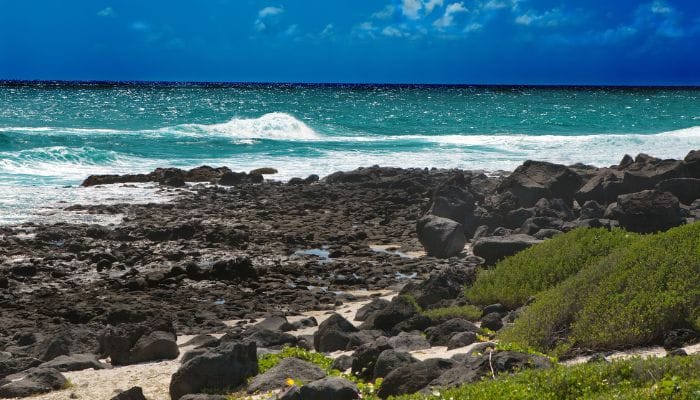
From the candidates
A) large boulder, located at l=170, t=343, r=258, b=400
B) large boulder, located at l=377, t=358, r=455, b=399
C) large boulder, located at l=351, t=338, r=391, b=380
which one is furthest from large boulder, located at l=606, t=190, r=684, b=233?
large boulder, located at l=170, t=343, r=258, b=400

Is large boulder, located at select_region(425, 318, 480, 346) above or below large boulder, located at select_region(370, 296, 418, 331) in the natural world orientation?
above

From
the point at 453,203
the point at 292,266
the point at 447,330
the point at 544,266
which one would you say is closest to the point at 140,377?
the point at 447,330

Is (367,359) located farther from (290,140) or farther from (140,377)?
(290,140)

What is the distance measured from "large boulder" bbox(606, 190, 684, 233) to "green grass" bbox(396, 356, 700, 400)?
10.0 m

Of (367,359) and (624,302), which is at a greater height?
(624,302)

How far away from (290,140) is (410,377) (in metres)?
40.2

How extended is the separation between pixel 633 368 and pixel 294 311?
743cm

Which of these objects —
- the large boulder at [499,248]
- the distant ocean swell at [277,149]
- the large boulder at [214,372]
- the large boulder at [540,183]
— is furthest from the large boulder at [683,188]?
the large boulder at [214,372]

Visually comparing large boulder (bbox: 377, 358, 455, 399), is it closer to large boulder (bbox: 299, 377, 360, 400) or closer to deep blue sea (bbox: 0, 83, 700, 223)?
large boulder (bbox: 299, 377, 360, 400)

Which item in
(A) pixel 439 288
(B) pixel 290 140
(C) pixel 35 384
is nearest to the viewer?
(C) pixel 35 384

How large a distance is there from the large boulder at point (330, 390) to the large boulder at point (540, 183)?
13.6 meters

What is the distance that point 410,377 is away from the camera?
761cm

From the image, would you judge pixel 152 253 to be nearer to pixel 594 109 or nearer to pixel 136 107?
pixel 136 107

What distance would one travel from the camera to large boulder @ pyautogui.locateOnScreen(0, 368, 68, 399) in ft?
28.1
